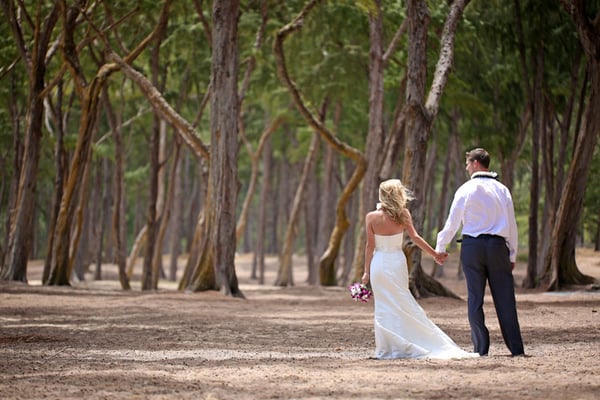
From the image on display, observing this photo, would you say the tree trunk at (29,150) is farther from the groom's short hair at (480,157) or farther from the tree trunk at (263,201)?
the groom's short hair at (480,157)

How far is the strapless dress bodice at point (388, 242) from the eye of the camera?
973 cm

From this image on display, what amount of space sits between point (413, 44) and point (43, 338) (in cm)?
988

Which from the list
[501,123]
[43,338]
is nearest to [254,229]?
[501,123]

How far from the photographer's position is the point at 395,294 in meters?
9.61

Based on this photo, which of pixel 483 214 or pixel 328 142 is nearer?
pixel 483 214

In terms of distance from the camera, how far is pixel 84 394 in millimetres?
6957

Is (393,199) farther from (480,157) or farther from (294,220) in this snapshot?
(294,220)

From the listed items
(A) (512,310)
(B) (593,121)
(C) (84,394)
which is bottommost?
(C) (84,394)

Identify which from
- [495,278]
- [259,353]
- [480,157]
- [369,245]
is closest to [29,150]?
[259,353]

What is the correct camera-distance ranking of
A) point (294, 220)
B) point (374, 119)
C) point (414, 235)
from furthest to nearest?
point (294, 220) → point (374, 119) → point (414, 235)

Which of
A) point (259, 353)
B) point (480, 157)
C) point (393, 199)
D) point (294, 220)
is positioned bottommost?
point (259, 353)

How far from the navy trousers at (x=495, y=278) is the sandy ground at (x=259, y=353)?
0.30 metres

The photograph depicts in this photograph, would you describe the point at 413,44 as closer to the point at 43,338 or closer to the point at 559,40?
the point at 559,40

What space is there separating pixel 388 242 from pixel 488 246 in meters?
1.13
